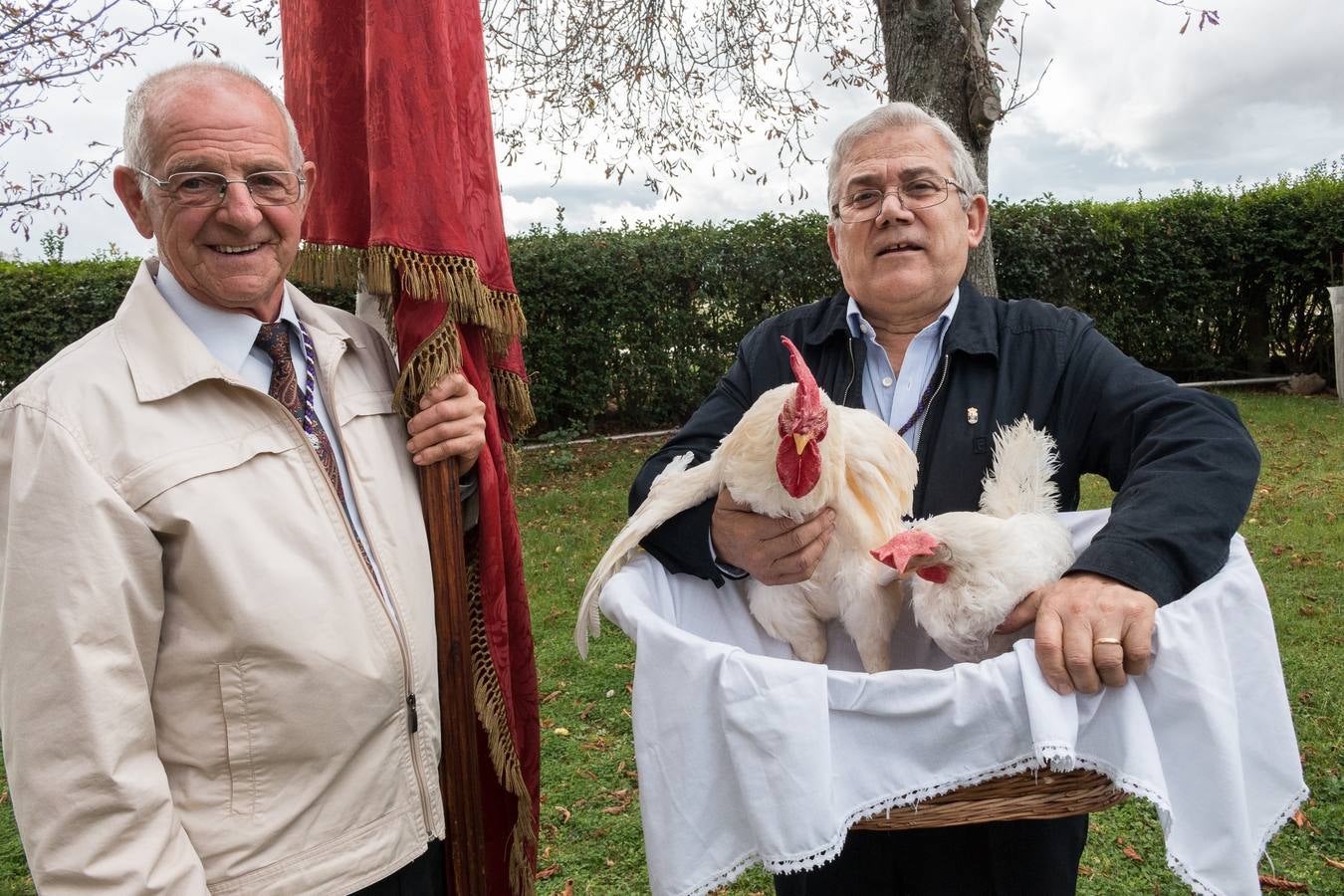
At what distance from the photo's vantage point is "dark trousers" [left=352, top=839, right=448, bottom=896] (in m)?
1.62

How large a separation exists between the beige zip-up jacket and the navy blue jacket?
25.9 inches

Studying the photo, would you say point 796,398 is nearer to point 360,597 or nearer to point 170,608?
point 360,597

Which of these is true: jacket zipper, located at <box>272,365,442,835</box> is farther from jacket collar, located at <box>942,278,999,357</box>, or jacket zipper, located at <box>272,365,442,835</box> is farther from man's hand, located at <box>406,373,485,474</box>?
jacket collar, located at <box>942,278,999,357</box>

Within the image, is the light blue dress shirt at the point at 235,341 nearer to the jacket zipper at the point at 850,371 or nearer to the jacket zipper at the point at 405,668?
the jacket zipper at the point at 405,668

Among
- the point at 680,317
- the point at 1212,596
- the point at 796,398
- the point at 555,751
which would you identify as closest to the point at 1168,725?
the point at 1212,596

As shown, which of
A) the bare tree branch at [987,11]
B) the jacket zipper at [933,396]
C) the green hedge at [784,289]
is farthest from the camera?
the green hedge at [784,289]

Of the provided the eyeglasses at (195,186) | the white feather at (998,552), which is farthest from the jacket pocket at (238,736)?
the white feather at (998,552)

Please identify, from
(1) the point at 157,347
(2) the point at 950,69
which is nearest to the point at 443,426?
(1) the point at 157,347

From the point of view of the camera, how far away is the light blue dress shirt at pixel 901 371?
2.01 m

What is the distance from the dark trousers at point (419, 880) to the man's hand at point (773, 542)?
2.90ft

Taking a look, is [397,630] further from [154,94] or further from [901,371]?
[901,371]

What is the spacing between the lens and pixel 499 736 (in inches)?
73.1

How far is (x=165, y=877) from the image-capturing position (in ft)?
4.21

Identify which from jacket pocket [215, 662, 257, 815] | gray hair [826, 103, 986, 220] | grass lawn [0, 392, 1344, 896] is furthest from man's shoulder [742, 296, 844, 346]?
grass lawn [0, 392, 1344, 896]
